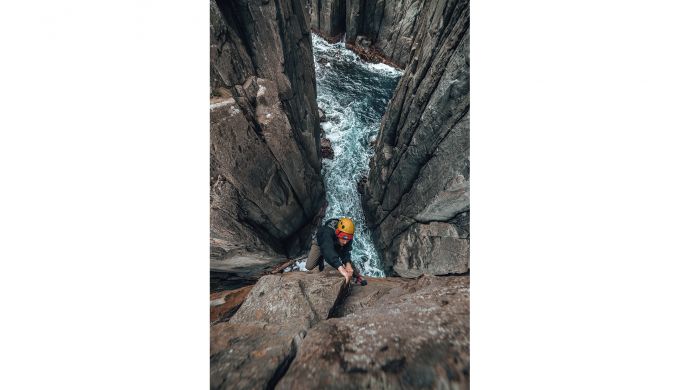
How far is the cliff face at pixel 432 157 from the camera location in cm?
820

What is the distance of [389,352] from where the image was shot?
276 cm

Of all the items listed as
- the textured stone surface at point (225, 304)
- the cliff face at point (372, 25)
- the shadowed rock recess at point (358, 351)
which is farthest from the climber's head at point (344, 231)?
the cliff face at point (372, 25)

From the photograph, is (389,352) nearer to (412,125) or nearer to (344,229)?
(344,229)

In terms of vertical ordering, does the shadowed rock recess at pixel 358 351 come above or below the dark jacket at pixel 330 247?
below

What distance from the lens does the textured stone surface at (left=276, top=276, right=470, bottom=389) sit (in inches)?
98.4

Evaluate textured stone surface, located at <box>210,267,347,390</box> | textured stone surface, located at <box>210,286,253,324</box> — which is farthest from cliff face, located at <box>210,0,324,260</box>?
textured stone surface, located at <box>210,267,347,390</box>

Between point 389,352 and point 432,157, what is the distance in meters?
8.51

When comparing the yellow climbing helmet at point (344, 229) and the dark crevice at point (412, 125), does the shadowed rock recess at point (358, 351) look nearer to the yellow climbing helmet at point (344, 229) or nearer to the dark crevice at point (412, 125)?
the yellow climbing helmet at point (344, 229)

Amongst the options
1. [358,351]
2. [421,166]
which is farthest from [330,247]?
[421,166]

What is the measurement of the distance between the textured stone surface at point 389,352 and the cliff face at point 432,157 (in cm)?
557

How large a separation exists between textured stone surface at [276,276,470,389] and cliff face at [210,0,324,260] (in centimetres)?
701

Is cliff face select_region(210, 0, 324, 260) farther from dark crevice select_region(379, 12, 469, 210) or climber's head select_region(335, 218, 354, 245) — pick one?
dark crevice select_region(379, 12, 469, 210)

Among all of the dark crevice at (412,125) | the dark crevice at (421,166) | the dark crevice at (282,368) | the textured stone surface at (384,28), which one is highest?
the textured stone surface at (384,28)

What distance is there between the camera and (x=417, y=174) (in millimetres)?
11102
